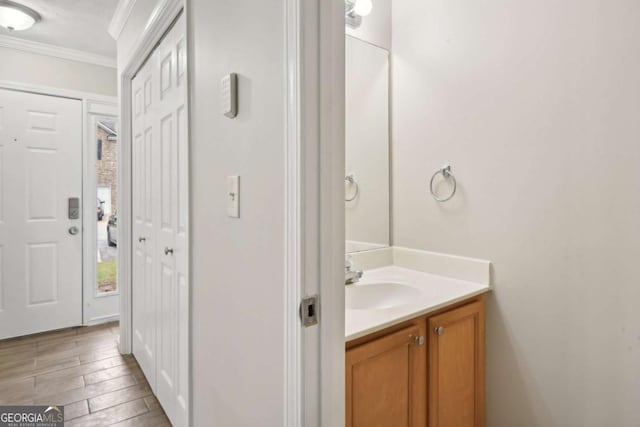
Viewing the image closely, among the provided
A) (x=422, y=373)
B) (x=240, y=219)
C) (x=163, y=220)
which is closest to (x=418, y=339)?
(x=422, y=373)

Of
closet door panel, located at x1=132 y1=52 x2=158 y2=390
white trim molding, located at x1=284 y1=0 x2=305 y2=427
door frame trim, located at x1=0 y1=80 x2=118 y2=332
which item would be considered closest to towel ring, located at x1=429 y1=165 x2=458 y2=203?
white trim molding, located at x1=284 y1=0 x2=305 y2=427

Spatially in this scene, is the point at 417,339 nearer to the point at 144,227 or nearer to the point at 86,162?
the point at 144,227

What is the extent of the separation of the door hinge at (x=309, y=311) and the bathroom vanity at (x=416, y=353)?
32cm

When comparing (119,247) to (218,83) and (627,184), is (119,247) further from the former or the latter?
(627,184)

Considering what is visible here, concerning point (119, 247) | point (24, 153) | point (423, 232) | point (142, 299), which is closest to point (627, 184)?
point (423, 232)

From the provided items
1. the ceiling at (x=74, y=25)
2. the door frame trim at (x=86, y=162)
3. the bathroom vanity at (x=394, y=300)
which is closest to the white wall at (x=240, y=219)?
the bathroom vanity at (x=394, y=300)

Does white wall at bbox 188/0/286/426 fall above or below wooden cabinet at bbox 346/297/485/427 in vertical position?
above

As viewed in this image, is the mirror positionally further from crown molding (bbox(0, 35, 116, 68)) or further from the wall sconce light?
crown molding (bbox(0, 35, 116, 68))

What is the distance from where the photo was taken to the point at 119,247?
2451mm

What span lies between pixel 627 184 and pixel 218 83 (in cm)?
142

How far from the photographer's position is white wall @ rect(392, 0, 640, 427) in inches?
46.1

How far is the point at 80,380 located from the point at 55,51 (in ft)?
8.59

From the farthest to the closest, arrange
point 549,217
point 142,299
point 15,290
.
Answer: point 15,290 < point 142,299 < point 549,217

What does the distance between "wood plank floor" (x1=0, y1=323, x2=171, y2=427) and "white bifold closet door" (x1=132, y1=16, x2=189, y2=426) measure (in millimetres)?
104
